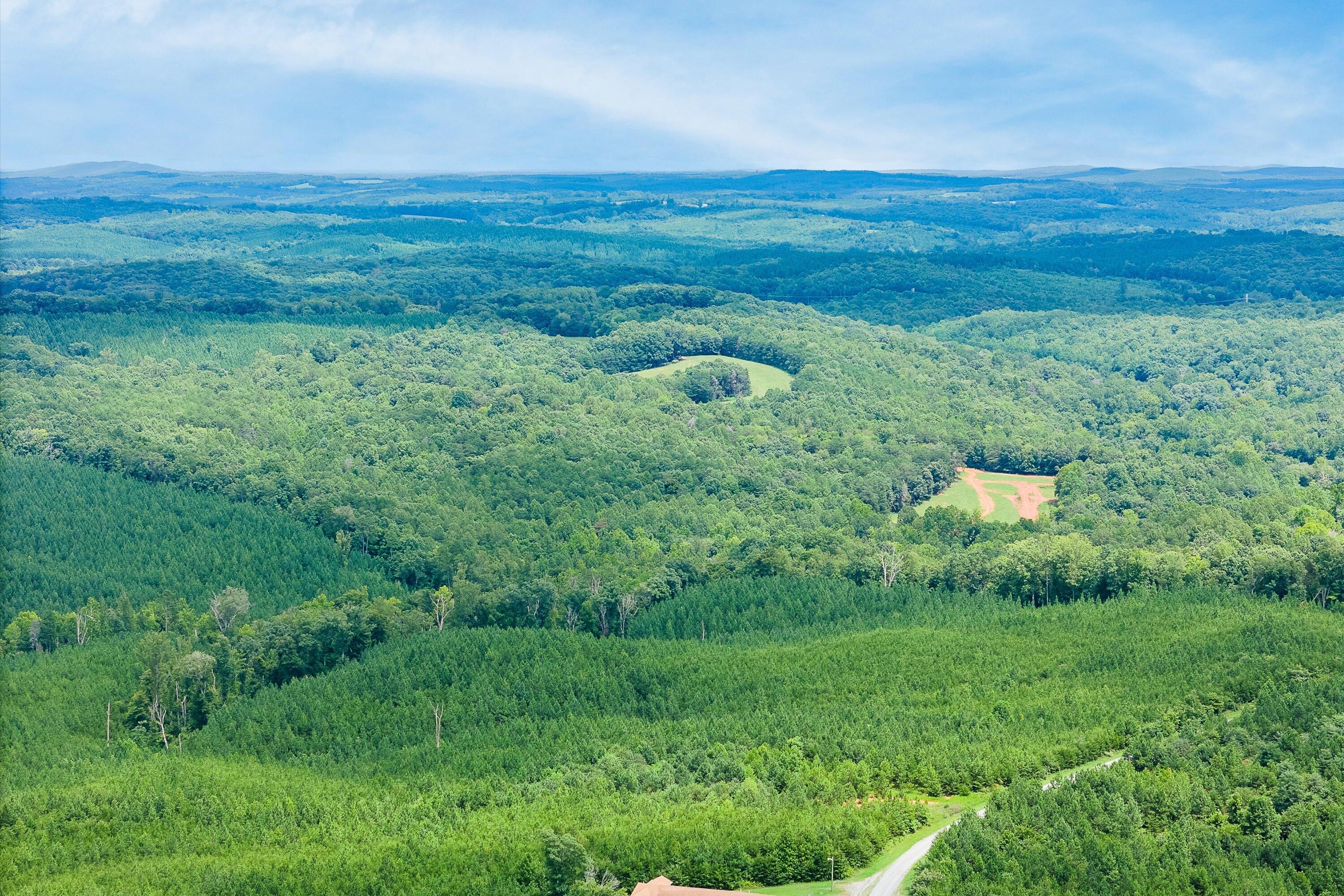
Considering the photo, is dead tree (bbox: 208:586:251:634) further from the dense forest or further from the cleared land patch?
the cleared land patch

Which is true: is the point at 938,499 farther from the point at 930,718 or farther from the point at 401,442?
the point at 930,718

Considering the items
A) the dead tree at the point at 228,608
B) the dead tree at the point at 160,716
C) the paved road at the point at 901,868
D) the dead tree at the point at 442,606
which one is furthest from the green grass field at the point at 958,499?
the paved road at the point at 901,868

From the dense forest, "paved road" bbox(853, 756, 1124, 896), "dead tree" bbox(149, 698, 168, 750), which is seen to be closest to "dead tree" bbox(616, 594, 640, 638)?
the dense forest

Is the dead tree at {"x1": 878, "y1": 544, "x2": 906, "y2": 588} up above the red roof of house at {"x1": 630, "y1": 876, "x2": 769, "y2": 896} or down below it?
below

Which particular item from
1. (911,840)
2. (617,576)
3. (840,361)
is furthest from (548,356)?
(911,840)

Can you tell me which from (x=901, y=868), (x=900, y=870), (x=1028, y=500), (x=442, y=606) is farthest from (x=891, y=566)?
(x=900, y=870)

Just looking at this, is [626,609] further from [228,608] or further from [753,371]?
[753,371]
